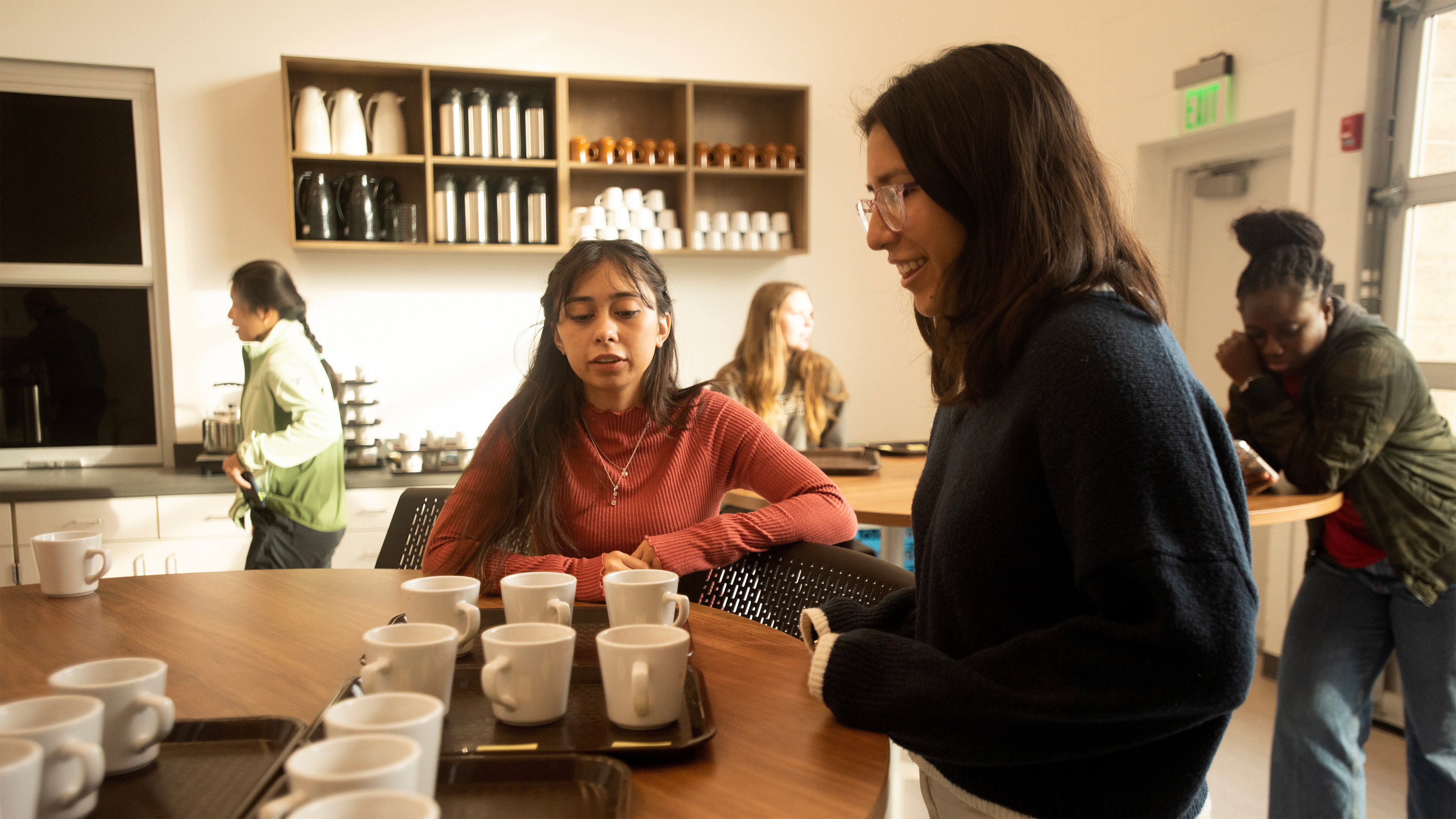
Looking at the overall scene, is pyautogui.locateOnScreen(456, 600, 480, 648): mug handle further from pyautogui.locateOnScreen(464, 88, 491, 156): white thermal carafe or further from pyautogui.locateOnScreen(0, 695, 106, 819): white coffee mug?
pyautogui.locateOnScreen(464, 88, 491, 156): white thermal carafe

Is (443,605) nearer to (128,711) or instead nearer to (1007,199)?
(128,711)

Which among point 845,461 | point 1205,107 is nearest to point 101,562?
point 845,461

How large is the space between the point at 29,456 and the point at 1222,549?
4.33m

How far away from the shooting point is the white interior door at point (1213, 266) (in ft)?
13.0

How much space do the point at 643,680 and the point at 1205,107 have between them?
3947 millimetres

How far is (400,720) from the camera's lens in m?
0.68

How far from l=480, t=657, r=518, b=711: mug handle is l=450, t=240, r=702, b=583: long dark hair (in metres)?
0.72

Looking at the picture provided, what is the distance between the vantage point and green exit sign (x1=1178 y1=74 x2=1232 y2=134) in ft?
12.4

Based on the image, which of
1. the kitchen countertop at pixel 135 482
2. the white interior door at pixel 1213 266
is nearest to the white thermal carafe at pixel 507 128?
the kitchen countertop at pixel 135 482

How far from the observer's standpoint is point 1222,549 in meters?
0.73

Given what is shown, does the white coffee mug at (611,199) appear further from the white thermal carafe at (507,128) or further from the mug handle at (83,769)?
the mug handle at (83,769)

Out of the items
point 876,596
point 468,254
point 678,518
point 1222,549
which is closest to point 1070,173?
point 1222,549

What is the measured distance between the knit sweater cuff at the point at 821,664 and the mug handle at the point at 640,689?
16 centimetres

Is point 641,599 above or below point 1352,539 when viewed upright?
above
